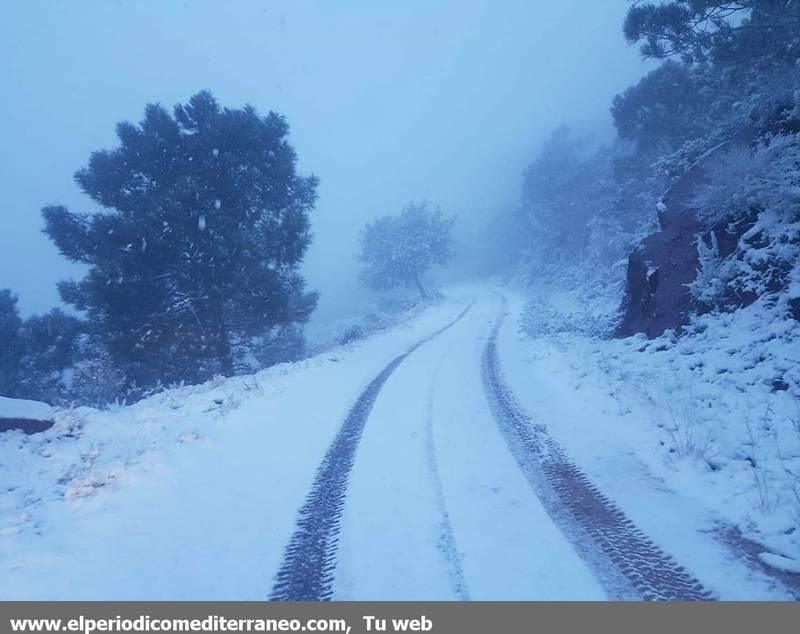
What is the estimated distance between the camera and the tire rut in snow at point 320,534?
3.88 metres

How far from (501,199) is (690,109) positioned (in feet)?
244

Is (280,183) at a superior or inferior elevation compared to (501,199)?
inferior

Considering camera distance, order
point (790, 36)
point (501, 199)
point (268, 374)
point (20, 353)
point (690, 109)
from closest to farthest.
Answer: point (790, 36), point (268, 374), point (20, 353), point (690, 109), point (501, 199)

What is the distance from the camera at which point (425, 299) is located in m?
42.8

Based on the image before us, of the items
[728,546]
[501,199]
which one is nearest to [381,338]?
[728,546]

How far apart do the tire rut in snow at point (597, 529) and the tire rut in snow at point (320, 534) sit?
2.57m

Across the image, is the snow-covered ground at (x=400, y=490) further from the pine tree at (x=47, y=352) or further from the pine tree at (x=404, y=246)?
the pine tree at (x=404, y=246)

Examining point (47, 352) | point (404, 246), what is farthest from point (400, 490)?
point (404, 246)

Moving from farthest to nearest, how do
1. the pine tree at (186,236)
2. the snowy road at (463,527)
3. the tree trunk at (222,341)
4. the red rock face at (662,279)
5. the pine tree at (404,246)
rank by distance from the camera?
1. the pine tree at (404,246)
2. the tree trunk at (222,341)
3. the pine tree at (186,236)
4. the red rock face at (662,279)
5. the snowy road at (463,527)

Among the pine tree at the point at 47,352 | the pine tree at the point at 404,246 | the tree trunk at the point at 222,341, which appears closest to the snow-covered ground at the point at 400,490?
the tree trunk at the point at 222,341

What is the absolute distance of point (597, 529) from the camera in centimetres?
441

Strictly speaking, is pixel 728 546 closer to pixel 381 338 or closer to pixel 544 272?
pixel 381 338

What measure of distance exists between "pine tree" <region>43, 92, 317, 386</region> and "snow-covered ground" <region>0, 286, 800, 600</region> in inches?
224

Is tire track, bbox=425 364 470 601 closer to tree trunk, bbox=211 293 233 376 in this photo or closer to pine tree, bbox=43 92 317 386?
pine tree, bbox=43 92 317 386
